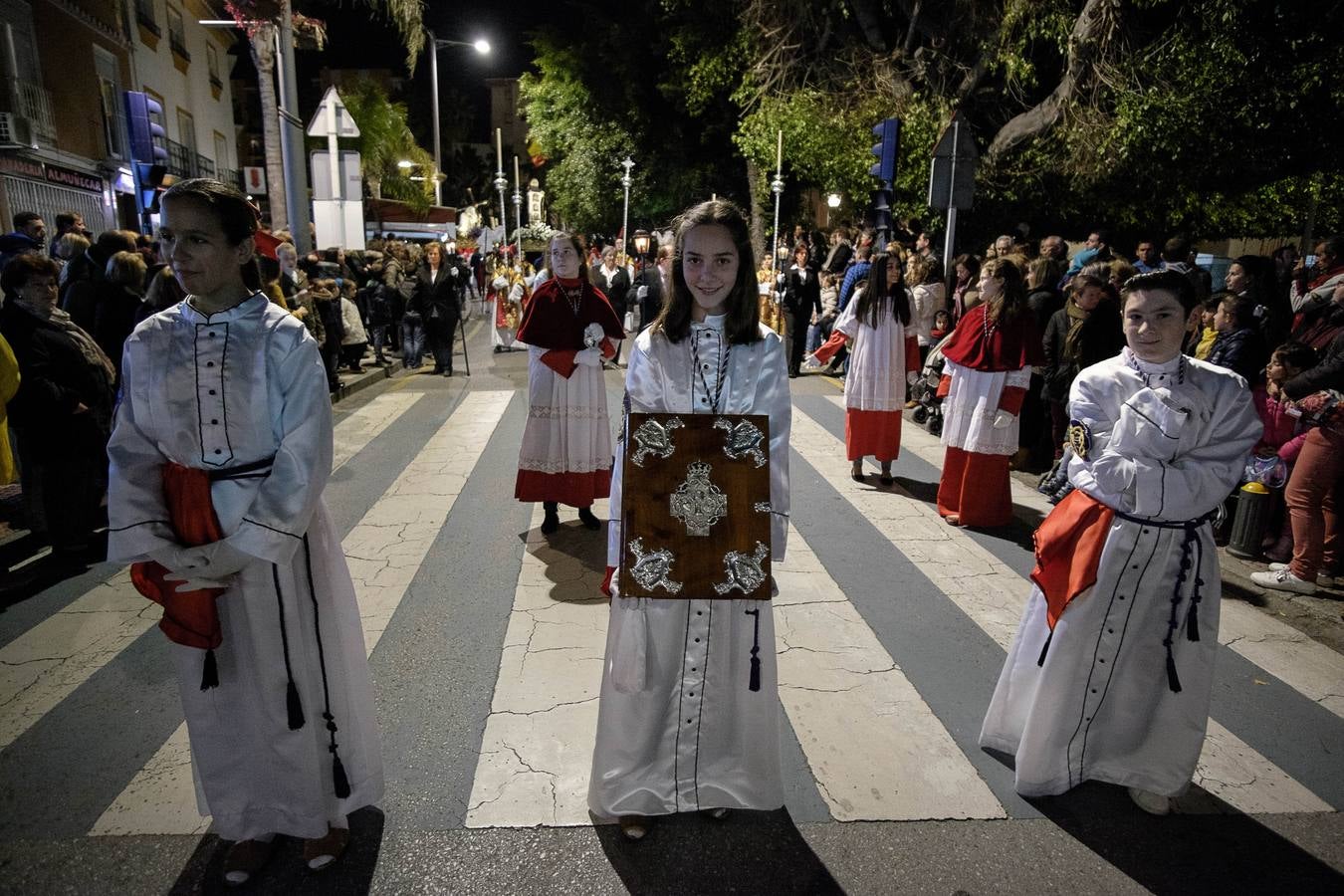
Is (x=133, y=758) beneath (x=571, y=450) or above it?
beneath

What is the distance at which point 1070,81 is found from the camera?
13695 millimetres

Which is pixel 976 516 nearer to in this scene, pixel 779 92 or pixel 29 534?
pixel 29 534

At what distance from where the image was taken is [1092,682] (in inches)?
113

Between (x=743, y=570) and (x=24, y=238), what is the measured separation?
7.54 meters

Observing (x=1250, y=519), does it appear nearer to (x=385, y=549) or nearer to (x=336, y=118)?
(x=385, y=549)

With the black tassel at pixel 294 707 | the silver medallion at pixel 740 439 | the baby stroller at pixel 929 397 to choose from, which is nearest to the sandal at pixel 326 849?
the black tassel at pixel 294 707

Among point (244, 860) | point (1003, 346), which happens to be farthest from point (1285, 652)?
point (244, 860)

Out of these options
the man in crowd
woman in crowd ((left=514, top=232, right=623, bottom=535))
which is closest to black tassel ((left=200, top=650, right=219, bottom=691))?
woman in crowd ((left=514, top=232, right=623, bottom=535))

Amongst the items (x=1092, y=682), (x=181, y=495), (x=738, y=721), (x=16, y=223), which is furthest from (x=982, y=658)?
(x=16, y=223)

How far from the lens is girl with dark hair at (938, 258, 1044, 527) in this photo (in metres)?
5.57

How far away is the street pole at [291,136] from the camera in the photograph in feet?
37.9

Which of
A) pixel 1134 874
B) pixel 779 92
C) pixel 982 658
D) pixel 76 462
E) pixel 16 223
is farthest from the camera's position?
pixel 779 92

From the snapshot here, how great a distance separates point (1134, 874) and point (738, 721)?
1.36 meters

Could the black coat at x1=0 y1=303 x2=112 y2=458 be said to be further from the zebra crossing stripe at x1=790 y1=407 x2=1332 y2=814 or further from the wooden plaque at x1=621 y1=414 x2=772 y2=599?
the zebra crossing stripe at x1=790 y1=407 x2=1332 y2=814
